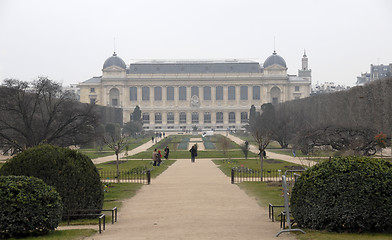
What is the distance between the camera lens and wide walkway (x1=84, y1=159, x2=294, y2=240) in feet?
39.4

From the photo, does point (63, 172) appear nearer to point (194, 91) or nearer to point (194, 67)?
point (194, 91)

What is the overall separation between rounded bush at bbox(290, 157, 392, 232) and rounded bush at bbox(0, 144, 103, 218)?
531 centimetres

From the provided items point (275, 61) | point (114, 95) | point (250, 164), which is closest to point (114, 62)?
point (114, 95)

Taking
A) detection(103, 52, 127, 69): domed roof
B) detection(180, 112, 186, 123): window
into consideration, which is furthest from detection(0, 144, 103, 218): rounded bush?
detection(103, 52, 127, 69): domed roof

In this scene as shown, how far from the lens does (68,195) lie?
13844mm

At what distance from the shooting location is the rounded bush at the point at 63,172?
1380cm

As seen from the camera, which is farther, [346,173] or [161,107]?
[161,107]

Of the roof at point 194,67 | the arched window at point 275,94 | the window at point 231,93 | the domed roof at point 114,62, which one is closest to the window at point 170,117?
the roof at point 194,67

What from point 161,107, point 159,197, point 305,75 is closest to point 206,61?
point 161,107

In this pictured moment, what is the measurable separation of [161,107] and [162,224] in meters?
118

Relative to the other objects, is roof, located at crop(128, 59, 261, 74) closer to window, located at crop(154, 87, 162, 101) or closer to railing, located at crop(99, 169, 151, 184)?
window, located at crop(154, 87, 162, 101)

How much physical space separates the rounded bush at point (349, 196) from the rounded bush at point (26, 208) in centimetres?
505

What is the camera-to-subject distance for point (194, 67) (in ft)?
441

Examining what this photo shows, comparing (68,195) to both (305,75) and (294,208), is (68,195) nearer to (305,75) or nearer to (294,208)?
(294,208)
